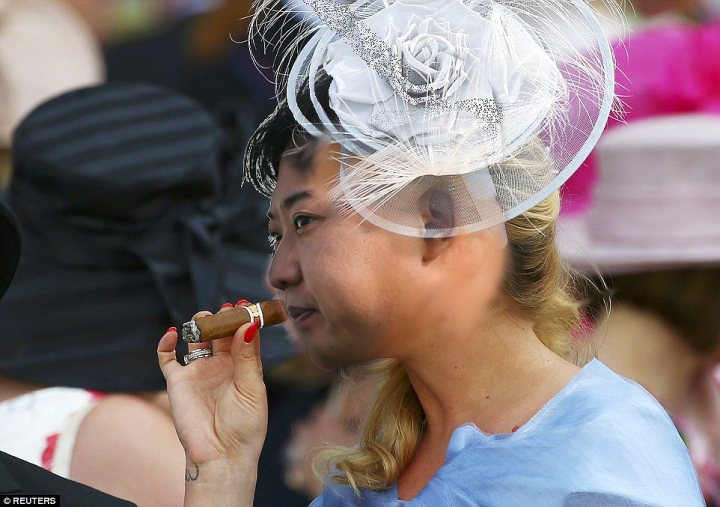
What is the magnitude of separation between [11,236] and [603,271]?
154 centimetres

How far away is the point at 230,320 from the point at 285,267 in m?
0.15

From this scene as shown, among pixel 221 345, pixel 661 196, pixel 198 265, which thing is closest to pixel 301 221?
pixel 221 345

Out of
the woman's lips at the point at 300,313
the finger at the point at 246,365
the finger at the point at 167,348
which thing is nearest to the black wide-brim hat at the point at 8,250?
the finger at the point at 167,348

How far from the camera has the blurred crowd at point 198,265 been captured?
231cm

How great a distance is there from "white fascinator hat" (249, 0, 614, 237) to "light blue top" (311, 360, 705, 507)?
271mm

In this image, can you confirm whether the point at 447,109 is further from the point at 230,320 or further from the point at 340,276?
the point at 230,320

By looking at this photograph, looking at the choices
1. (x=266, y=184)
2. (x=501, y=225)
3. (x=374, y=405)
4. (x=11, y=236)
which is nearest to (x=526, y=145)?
(x=501, y=225)

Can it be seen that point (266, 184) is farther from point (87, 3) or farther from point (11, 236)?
point (87, 3)

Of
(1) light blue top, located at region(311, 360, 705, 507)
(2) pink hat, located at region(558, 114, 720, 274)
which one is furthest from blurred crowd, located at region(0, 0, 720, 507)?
(1) light blue top, located at region(311, 360, 705, 507)

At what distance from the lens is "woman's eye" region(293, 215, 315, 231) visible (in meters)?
1.56

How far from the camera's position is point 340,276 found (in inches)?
59.5

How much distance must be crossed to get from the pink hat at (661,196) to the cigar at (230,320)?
49.9 inches

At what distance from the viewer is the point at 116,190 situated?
255cm

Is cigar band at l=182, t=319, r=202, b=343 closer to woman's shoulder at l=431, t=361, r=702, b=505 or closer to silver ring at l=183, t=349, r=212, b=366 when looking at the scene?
silver ring at l=183, t=349, r=212, b=366
